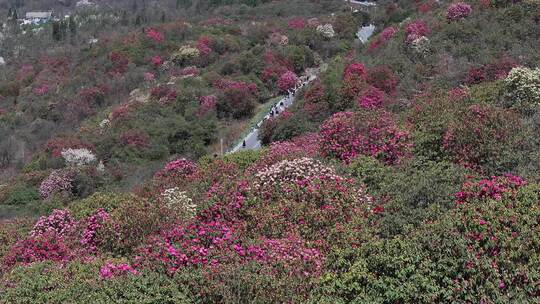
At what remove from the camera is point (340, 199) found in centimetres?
1049

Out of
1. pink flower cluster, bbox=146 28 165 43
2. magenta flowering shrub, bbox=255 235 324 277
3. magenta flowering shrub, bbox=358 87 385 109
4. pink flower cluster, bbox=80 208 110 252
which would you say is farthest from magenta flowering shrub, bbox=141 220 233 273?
pink flower cluster, bbox=146 28 165 43

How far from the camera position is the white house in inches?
5359

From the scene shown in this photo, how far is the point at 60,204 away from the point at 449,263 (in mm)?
16641

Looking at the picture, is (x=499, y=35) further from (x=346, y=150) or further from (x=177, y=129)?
(x=177, y=129)

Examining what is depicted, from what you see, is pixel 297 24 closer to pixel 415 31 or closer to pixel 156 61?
pixel 156 61

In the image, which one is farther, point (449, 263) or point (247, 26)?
point (247, 26)

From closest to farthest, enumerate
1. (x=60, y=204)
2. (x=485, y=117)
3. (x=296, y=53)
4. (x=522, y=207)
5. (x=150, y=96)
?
(x=522, y=207), (x=485, y=117), (x=60, y=204), (x=150, y=96), (x=296, y=53)

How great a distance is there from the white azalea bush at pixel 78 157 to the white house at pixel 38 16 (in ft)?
380

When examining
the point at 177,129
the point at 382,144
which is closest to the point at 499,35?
the point at 382,144

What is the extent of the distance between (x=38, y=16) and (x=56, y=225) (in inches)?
5642

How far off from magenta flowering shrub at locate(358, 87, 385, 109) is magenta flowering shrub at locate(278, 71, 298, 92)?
1727 cm

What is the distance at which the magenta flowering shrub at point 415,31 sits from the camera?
27.7m

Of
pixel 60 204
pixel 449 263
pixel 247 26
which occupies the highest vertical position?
pixel 449 263

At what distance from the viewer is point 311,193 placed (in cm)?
1072
